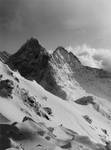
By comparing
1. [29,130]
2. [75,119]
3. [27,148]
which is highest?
[75,119]

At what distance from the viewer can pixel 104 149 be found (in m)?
66.3

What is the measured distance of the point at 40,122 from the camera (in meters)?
87.3

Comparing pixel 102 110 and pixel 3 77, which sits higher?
pixel 102 110

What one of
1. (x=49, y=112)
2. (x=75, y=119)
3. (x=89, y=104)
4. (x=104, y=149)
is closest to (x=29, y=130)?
(x=104, y=149)

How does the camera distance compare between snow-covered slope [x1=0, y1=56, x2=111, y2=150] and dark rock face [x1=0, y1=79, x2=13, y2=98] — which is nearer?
snow-covered slope [x1=0, y1=56, x2=111, y2=150]

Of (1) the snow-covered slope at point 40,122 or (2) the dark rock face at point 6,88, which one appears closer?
(1) the snow-covered slope at point 40,122

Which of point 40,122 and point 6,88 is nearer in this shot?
point 40,122

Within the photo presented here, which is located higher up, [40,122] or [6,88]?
[6,88]

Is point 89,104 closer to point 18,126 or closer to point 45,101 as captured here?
point 45,101

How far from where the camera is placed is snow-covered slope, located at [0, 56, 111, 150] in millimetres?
60750

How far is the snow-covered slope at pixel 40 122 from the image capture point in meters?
60.8

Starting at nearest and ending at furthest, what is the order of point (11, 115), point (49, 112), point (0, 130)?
point (0, 130), point (11, 115), point (49, 112)

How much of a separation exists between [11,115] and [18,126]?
23031 mm

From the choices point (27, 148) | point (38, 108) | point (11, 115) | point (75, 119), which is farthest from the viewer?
point (75, 119)
